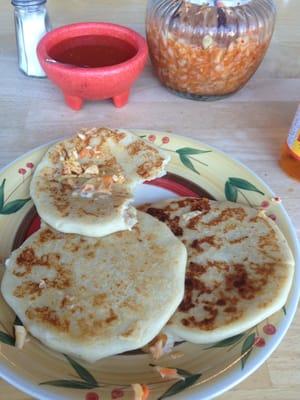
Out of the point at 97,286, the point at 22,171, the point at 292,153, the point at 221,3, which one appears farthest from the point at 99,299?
the point at 221,3

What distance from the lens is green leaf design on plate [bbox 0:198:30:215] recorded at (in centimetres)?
110

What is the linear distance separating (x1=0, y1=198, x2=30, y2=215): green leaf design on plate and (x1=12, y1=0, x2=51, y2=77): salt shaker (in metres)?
0.73

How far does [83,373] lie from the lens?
819 millimetres

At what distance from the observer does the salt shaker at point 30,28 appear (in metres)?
1.50

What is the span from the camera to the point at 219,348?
86 centimetres

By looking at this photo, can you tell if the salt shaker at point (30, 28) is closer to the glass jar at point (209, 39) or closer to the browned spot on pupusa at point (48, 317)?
the glass jar at point (209, 39)

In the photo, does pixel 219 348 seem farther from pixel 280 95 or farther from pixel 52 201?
pixel 280 95

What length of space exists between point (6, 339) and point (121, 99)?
94 cm

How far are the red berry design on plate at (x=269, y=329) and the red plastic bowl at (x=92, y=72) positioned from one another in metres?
0.90

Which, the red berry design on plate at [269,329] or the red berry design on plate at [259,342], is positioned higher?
the red berry design on plate at [269,329]

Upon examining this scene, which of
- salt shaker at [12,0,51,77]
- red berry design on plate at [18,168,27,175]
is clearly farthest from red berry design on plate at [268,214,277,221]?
salt shaker at [12,0,51,77]

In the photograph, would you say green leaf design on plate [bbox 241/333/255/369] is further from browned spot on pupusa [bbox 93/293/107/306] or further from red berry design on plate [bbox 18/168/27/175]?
red berry design on plate [bbox 18/168/27/175]

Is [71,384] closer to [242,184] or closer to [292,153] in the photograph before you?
[242,184]

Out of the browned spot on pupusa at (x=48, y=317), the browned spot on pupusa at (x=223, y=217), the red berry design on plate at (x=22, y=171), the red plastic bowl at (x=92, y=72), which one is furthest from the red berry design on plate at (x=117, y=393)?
the red plastic bowl at (x=92, y=72)
